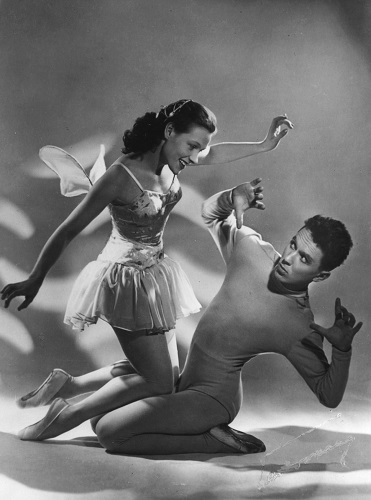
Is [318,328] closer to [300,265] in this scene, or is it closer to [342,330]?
[342,330]

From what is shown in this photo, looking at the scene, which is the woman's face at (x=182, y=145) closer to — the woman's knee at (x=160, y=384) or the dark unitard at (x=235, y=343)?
the dark unitard at (x=235, y=343)

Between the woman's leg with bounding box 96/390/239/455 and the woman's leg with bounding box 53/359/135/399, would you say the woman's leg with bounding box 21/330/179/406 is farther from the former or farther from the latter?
the woman's leg with bounding box 96/390/239/455

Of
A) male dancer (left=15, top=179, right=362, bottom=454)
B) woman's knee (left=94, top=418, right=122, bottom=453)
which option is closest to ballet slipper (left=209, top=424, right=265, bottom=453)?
male dancer (left=15, top=179, right=362, bottom=454)

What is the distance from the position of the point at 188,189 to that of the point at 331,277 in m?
0.57

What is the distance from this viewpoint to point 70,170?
7.41 feet

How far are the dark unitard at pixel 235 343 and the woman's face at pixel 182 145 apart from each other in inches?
6.8

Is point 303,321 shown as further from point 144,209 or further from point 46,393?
point 46,393

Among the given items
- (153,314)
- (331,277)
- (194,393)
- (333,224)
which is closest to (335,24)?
(333,224)

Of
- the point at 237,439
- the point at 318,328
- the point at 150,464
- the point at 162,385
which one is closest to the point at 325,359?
the point at 318,328

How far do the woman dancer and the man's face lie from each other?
366 millimetres

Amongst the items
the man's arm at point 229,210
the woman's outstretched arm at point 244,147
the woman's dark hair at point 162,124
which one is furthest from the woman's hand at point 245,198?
the woman's dark hair at point 162,124

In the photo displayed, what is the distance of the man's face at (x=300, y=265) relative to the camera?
2250mm

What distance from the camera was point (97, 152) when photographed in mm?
2277

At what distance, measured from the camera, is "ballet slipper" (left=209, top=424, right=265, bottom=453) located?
88.0 inches
